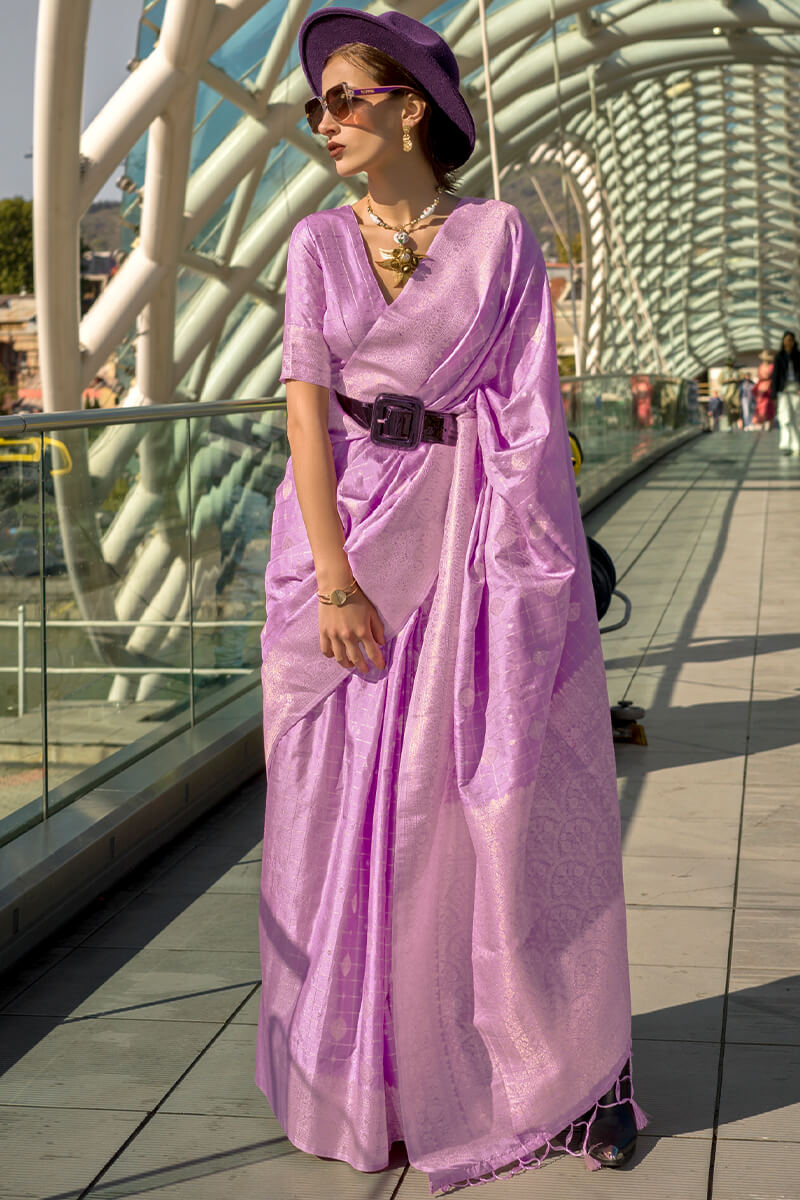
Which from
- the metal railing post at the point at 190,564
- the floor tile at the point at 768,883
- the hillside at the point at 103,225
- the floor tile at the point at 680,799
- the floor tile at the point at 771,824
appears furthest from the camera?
the hillside at the point at 103,225

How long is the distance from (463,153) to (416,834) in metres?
1.21

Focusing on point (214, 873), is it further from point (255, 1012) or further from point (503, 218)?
point (503, 218)

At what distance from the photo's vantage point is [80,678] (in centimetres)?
482

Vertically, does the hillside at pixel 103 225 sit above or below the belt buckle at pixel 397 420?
above

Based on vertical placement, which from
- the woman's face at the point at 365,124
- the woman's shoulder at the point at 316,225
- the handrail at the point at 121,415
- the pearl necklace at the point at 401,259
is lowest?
the handrail at the point at 121,415

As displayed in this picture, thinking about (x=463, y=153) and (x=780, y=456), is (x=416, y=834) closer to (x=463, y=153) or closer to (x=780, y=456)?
(x=463, y=153)

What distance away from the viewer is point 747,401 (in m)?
54.4

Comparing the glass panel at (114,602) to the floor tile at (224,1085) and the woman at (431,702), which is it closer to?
the floor tile at (224,1085)

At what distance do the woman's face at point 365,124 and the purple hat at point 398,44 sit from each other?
0.13 feet

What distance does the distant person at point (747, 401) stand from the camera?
52.6 meters

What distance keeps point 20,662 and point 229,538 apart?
226 centimetres

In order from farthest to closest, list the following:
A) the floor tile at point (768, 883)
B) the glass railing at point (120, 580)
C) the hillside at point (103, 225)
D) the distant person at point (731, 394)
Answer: the hillside at point (103, 225) → the distant person at point (731, 394) → the glass railing at point (120, 580) → the floor tile at point (768, 883)

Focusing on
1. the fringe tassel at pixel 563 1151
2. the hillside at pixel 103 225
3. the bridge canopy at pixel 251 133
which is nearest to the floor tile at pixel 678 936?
the fringe tassel at pixel 563 1151

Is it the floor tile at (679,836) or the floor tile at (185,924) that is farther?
the floor tile at (679,836)
